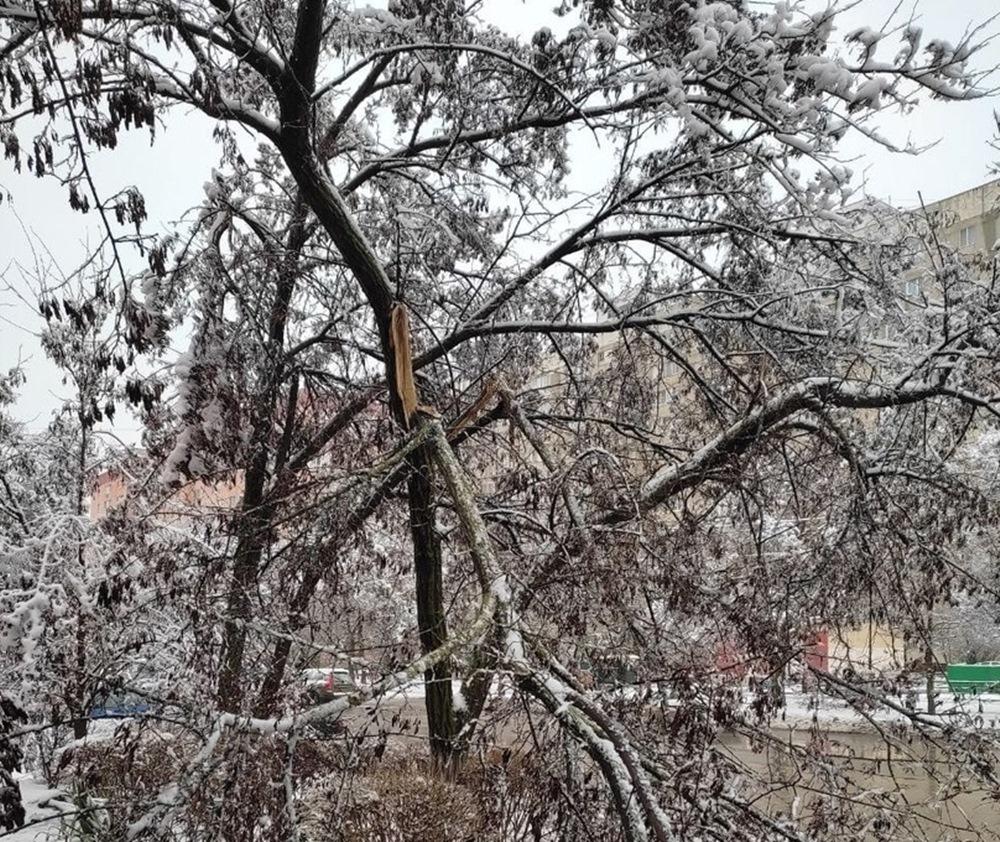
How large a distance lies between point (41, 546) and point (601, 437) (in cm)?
591

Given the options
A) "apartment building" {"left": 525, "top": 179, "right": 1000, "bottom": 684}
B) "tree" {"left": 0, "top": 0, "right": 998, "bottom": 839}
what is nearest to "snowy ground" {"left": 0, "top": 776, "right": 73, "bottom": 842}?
"tree" {"left": 0, "top": 0, "right": 998, "bottom": 839}

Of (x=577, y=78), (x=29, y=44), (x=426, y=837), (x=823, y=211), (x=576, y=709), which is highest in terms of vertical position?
(x=577, y=78)

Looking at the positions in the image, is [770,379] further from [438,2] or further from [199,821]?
[199,821]

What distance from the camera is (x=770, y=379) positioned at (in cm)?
755

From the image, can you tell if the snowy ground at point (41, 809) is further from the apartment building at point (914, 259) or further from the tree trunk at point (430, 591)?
the apartment building at point (914, 259)

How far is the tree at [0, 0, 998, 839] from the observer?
450 cm

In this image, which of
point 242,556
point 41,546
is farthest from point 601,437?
point 41,546

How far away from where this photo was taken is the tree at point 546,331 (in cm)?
450

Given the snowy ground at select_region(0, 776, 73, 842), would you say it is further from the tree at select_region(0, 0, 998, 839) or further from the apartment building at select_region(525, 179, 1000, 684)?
the apartment building at select_region(525, 179, 1000, 684)

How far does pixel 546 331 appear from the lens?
682 centimetres

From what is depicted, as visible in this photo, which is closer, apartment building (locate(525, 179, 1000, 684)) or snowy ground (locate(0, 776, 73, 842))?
snowy ground (locate(0, 776, 73, 842))

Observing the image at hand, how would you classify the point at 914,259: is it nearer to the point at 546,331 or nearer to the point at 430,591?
the point at 546,331

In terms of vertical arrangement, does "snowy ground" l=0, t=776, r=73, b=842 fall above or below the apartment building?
below

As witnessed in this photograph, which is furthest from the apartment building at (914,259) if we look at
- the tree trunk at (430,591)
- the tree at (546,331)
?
the tree trunk at (430,591)
